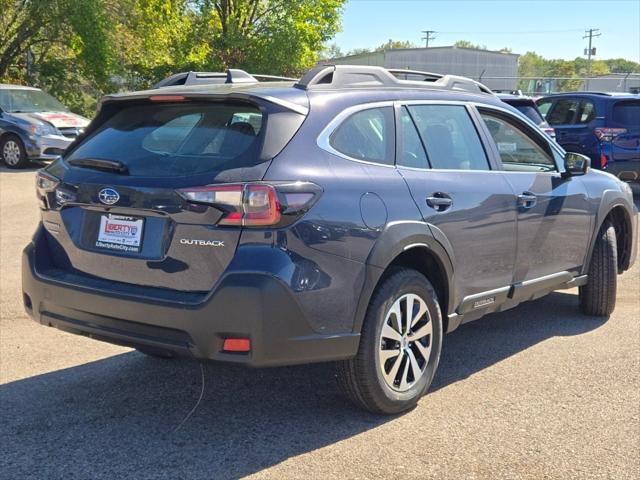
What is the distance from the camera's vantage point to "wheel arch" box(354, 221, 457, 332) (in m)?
3.81

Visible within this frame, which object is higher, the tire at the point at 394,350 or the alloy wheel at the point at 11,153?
the alloy wheel at the point at 11,153

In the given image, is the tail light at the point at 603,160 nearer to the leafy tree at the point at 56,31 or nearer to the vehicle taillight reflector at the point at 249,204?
the vehicle taillight reflector at the point at 249,204

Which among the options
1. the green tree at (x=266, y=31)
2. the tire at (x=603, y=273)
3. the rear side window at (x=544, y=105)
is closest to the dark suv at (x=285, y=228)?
the tire at (x=603, y=273)

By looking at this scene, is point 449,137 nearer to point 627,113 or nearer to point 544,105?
point 627,113

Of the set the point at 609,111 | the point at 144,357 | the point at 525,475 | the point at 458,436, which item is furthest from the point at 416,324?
the point at 609,111

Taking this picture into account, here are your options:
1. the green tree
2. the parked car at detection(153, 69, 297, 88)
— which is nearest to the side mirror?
the parked car at detection(153, 69, 297, 88)

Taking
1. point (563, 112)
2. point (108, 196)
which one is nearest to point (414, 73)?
point (108, 196)

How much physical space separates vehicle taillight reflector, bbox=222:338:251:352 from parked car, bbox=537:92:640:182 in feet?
36.6

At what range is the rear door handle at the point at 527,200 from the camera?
5023mm

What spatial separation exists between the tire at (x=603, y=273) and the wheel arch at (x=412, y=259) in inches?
83.1

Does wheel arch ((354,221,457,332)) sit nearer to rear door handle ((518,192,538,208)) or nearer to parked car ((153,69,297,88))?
rear door handle ((518,192,538,208))

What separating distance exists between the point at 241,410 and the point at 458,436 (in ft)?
3.89

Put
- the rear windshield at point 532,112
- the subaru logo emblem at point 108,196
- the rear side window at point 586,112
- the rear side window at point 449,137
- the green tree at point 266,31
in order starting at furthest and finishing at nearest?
the green tree at point 266,31
the rear side window at point 586,112
the rear windshield at point 532,112
the rear side window at point 449,137
the subaru logo emblem at point 108,196

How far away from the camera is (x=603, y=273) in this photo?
6082mm
